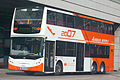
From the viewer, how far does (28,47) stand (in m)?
19.9

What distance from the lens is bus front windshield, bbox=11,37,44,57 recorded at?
65.1 feet

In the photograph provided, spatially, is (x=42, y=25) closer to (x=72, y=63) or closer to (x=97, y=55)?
(x=72, y=63)

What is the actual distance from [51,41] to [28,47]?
166cm

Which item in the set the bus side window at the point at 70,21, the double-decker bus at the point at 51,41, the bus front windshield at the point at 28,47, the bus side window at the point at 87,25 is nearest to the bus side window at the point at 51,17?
the double-decker bus at the point at 51,41

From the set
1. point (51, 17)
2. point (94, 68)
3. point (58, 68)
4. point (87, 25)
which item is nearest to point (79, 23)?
point (87, 25)

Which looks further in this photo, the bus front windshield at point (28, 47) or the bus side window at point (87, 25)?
the bus side window at point (87, 25)

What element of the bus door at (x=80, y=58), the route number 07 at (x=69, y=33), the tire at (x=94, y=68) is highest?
the route number 07 at (x=69, y=33)

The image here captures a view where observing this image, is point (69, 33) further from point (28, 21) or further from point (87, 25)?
point (28, 21)

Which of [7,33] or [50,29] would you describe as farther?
[7,33]

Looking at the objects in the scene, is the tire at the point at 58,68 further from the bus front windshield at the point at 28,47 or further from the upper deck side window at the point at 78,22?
the upper deck side window at the point at 78,22

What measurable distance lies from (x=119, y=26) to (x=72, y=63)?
19.2 meters

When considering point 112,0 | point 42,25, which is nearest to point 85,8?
point 112,0

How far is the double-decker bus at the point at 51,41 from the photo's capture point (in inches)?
784

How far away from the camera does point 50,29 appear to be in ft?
67.8
